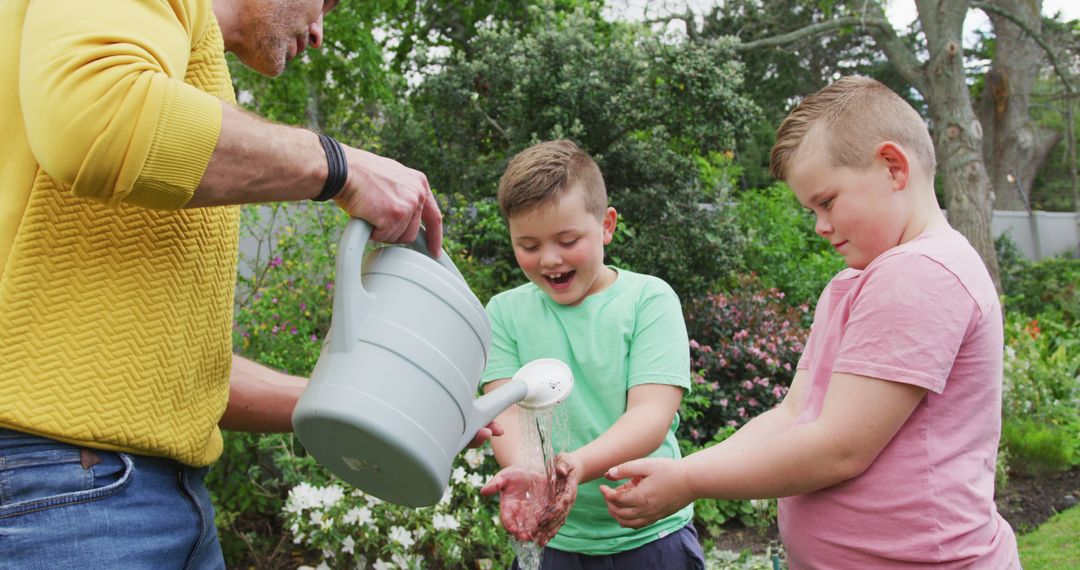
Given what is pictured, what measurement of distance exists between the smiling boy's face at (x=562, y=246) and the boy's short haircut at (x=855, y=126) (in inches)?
23.9

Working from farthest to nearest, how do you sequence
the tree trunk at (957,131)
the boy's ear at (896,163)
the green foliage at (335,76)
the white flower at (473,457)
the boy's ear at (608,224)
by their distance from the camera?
the green foliage at (335,76)
the tree trunk at (957,131)
the white flower at (473,457)
the boy's ear at (608,224)
the boy's ear at (896,163)

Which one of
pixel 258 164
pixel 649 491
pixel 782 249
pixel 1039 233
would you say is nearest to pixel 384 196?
pixel 258 164

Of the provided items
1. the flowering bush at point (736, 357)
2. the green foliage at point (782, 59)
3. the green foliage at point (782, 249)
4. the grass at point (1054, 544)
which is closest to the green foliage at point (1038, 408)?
the grass at point (1054, 544)

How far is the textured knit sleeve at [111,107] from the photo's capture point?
1.09 metres

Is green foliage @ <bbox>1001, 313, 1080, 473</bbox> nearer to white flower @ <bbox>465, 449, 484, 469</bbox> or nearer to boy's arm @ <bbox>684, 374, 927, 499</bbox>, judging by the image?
white flower @ <bbox>465, 449, 484, 469</bbox>

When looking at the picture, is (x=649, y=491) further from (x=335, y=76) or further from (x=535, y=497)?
(x=335, y=76)

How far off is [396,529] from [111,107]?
2322mm

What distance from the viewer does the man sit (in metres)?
1.11

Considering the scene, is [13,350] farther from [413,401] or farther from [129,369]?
[413,401]

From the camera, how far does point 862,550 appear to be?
4.99 ft

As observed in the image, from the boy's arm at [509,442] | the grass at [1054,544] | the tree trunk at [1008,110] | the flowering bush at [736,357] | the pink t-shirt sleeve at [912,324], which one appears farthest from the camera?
the tree trunk at [1008,110]

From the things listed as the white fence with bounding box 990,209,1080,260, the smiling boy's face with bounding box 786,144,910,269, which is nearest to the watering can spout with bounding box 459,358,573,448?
the smiling boy's face with bounding box 786,144,910,269

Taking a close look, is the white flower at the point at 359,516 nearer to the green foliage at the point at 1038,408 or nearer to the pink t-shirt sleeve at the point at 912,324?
the pink t-shirt sleeve at the point at 912,324

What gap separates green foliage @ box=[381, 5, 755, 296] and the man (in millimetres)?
4426
